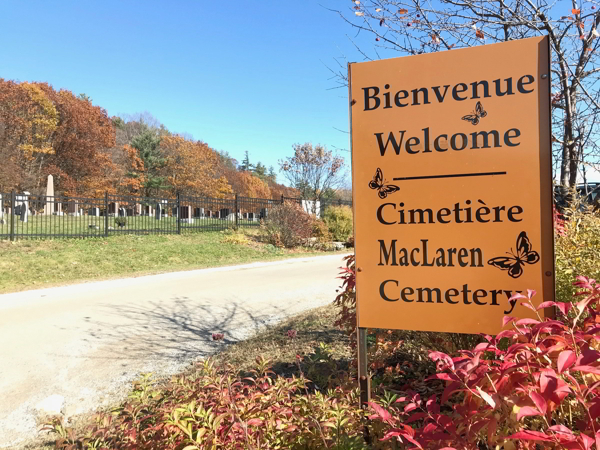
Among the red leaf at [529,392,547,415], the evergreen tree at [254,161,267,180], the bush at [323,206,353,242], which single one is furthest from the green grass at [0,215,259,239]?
the evergreen tree at [254,161,267,180]

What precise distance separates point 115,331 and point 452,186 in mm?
4374

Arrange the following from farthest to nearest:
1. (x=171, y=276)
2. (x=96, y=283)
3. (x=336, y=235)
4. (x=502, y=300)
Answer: (x=336, y=235), (x=171, y=276), (x=96, y=283), (x=502, y=300)

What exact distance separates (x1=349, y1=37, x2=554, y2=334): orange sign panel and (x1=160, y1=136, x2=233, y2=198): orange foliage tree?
40.3m

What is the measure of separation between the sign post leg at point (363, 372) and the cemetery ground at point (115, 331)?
1817mm

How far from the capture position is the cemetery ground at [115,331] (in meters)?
3.05

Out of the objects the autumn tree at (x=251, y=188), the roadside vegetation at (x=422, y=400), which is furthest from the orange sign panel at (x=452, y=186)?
the autumn tree at (x=251, y=188)

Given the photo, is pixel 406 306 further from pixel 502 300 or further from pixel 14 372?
pixel 14 372

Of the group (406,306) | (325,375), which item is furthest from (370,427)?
(325,375)

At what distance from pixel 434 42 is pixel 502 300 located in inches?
109

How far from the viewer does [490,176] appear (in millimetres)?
1776

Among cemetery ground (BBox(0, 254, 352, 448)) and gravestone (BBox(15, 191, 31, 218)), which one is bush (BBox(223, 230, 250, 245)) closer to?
cemetery ground (BBox(0, 254, 352, 448))

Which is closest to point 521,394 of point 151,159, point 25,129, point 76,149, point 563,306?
point 563,306

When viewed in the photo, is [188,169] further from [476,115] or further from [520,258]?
[520,258]

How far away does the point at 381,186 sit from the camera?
1.94m
